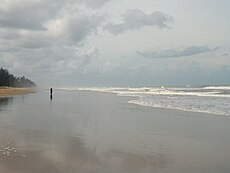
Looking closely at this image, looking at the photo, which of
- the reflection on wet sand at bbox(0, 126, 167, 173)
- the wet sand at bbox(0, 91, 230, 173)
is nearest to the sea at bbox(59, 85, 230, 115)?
the wet sand at bbox(0, 91, 230, 173)

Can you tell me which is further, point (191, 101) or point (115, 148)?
point (191, 101)

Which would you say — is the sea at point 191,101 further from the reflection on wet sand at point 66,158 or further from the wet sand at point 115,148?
the reflection on wet sand at point 66,158

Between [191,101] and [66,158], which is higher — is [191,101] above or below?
above

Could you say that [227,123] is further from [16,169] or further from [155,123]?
[16,169]

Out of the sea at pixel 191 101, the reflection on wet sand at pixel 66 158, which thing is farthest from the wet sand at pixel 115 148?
the sea at pixel 191 101

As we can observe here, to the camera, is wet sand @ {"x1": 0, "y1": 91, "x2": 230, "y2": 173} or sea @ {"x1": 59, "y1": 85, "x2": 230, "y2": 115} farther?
sea @ {"x1": 59, "y1": 85, "x2": 230, "y2": 115}

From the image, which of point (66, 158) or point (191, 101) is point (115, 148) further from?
point (191, 101)

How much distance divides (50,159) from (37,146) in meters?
2.15

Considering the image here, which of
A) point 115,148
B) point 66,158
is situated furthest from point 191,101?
point 66,158

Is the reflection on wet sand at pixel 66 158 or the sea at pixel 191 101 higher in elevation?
the sea at pixel 191 101

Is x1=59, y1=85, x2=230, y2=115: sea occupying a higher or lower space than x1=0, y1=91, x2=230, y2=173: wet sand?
higher

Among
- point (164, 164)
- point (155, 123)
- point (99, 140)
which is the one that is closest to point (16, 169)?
point (164, 164)

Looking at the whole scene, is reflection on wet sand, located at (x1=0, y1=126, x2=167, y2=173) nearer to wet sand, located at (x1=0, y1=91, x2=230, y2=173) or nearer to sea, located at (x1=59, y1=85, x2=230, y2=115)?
wet sand, located at (x1=0, y1=91, x2=230, y2=173)

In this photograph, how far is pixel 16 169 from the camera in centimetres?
841
